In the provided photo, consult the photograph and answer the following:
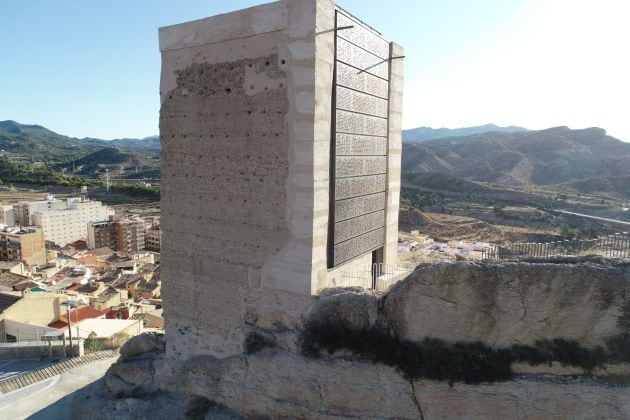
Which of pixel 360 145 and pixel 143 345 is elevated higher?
pixel 360 145

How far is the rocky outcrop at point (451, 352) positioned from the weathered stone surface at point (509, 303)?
0.01m

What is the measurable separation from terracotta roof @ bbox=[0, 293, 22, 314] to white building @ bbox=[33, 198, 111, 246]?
106 ft

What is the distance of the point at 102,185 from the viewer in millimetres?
93250

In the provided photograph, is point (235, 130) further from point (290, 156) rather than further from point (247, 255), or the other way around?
point (247, 255)

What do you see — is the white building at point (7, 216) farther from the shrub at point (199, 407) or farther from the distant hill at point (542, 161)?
the distant hill at point (542, 161)

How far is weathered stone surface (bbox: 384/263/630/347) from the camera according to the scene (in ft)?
21.3

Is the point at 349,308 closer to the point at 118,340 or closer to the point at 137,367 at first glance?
the point at 137,367

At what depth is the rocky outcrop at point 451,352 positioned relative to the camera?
6.53 m

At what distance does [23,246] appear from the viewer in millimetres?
Result: 37062

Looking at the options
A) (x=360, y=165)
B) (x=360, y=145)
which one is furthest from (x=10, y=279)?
(x=360, y=145)

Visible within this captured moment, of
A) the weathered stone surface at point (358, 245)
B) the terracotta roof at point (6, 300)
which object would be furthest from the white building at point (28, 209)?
the weathered stone surface at point (358, 245)

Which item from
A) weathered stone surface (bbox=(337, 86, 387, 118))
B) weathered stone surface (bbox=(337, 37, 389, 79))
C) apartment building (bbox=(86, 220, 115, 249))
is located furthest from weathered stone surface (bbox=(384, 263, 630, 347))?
apartment building (bbox=(86, 220, 115, 249))

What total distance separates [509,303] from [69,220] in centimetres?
5366

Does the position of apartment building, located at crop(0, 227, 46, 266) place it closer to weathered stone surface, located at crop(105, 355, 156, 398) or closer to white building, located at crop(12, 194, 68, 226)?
white building, located at crop(12, 194, 68, 226)
